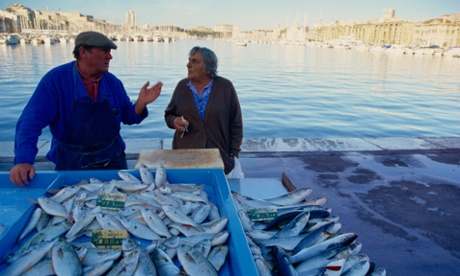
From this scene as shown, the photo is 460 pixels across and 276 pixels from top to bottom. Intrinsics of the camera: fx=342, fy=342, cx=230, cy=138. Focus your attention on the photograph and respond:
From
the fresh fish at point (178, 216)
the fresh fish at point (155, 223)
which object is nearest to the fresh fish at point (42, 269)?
the fresh fish at point (155, 223)

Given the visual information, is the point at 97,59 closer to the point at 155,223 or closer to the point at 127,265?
the point at 155,223

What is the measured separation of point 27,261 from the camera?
1850 mm

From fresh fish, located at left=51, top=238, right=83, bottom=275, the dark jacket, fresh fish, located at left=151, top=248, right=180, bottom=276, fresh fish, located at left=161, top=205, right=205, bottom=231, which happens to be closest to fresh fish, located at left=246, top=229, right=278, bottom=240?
fresh fish, located at left=161, top=205, right=205, bottom=231

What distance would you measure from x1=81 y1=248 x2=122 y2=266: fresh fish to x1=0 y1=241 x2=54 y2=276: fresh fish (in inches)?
8.4

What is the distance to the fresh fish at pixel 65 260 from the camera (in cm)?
181

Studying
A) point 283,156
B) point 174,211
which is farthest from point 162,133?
point 174,211

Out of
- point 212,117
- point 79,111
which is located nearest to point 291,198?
point 212,117

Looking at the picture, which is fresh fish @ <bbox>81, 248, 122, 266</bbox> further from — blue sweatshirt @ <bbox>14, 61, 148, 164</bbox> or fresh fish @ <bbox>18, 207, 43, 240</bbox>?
blue sweatshirt @ <bbox>14, 61, 148, 164</bbox>

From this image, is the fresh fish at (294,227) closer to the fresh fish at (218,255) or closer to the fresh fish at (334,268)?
the fresh fish at (334,268)

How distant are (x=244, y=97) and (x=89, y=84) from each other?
16167 millimetres

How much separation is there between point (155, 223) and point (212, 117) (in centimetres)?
198

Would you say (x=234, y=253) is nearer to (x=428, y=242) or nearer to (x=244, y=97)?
(x=428, y=242)

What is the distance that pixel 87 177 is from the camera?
3.00m

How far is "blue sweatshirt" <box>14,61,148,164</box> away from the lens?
2930 millimetres
